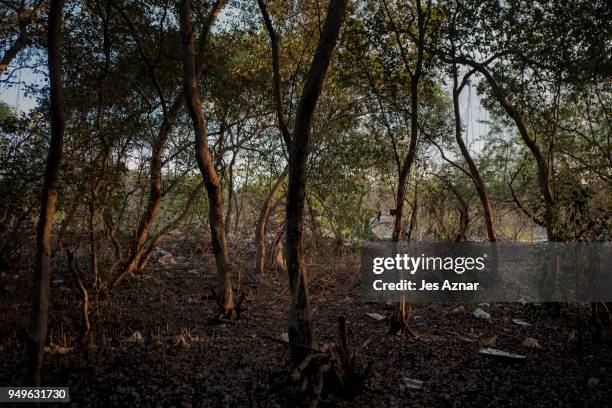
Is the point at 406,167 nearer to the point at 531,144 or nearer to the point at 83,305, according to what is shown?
the point at 531,144

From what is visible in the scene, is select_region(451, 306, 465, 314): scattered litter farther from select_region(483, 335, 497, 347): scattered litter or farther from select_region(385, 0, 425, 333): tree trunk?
select_region(385, 0, 425, 333): tree trunk

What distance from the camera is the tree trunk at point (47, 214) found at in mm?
3107

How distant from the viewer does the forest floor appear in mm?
3695

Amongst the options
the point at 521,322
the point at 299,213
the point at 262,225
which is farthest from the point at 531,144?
the point at 262,225

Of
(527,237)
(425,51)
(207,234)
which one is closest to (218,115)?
(207,234)

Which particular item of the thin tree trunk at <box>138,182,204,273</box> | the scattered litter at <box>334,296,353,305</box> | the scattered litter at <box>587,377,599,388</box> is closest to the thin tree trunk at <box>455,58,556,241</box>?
the scattered litter at <box>587,377,599,388</box>

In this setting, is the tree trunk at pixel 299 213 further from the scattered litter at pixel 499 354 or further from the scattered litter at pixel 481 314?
the scattered litter at pixel 481 314

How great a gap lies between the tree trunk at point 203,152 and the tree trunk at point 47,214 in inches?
72.3

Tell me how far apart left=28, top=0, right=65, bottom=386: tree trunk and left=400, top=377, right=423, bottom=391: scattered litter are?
3153 millimetres

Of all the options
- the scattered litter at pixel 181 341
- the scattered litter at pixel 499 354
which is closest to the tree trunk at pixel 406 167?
the scattered litter at pixel 499 354

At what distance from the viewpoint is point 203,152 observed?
523 centimetres

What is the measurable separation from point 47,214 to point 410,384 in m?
3.62

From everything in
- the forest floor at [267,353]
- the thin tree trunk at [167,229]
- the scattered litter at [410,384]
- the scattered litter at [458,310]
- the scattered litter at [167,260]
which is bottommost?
the scattered litter at [410,384]

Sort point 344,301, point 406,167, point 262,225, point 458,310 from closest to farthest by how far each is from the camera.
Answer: point 406,167
point 458,310
point 344,301
point 262,225
